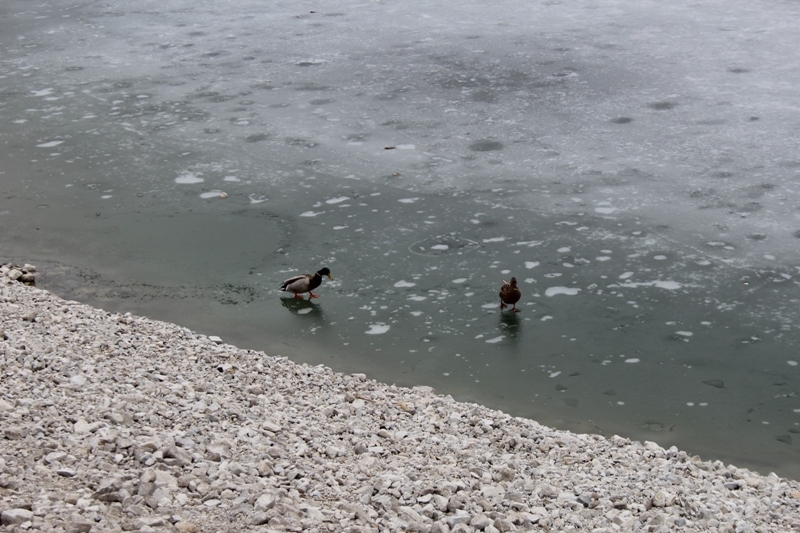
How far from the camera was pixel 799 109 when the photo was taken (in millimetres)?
10281

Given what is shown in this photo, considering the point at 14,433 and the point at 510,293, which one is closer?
the point at 14,433

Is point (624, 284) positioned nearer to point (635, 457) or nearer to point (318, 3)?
point (635, 457)

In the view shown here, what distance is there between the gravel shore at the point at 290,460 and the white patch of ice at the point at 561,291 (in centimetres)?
178

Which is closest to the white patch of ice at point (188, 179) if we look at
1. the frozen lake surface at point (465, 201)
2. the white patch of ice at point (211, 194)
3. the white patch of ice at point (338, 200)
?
the frozen lake surface at point (465, 201)

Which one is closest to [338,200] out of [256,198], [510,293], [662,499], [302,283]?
[256,198]

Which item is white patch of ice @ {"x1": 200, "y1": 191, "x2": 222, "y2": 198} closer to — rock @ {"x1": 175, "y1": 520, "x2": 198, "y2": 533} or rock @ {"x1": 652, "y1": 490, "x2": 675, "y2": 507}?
rock @ {"x1": 175, "y1": 520, "x2": 198, "y2": 533}

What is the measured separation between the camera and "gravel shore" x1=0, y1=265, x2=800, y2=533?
148 inches

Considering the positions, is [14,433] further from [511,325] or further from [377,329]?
[511,325]

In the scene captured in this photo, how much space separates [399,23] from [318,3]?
2424 mm

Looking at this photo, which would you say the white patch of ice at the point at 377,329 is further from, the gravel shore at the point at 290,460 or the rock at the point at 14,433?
the rock at the point at 14,433

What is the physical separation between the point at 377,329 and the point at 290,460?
2.37 m

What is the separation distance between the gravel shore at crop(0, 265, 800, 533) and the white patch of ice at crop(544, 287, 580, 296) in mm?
→ 1778

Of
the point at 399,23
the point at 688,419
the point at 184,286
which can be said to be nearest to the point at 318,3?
the point at 399,23

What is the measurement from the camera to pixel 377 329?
6.68 meters
